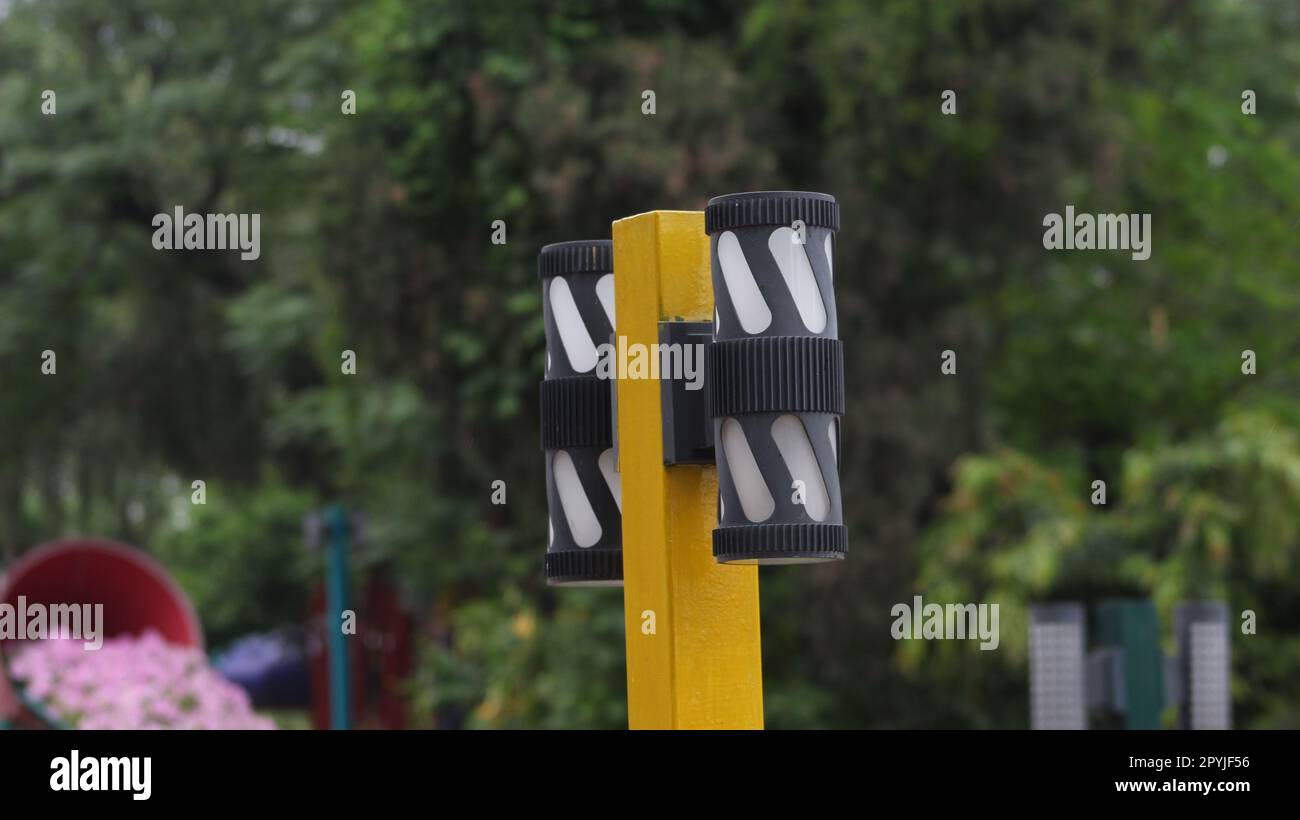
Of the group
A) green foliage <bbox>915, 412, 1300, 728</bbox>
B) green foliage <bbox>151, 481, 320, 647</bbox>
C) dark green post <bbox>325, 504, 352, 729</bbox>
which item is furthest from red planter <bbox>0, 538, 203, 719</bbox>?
green foliage <bbox>151, 481, 320, 647</bbox>

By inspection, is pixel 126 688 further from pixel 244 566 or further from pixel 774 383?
pixel 244 566

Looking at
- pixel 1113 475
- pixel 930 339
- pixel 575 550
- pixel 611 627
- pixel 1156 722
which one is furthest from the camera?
pixel 1113 475

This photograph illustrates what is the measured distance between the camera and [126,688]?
8.03m

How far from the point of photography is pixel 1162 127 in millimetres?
16891

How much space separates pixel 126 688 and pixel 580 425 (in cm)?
462

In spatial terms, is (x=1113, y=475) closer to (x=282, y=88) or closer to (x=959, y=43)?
(x=959, y=43)

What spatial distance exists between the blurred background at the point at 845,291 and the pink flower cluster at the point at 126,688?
4.56 meters

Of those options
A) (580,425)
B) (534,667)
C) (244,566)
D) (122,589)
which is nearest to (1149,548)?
(534,667)

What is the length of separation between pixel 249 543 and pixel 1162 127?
1405cm

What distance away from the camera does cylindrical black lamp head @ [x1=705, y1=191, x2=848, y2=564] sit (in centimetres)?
350

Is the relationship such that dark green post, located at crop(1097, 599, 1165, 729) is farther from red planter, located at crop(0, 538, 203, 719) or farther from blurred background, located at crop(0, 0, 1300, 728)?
red planter, located at crop(0, 538, 203, 719)

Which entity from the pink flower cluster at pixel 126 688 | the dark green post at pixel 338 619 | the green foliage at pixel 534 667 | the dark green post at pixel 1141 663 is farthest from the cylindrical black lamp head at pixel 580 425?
the dark green post at pixel 338 619
